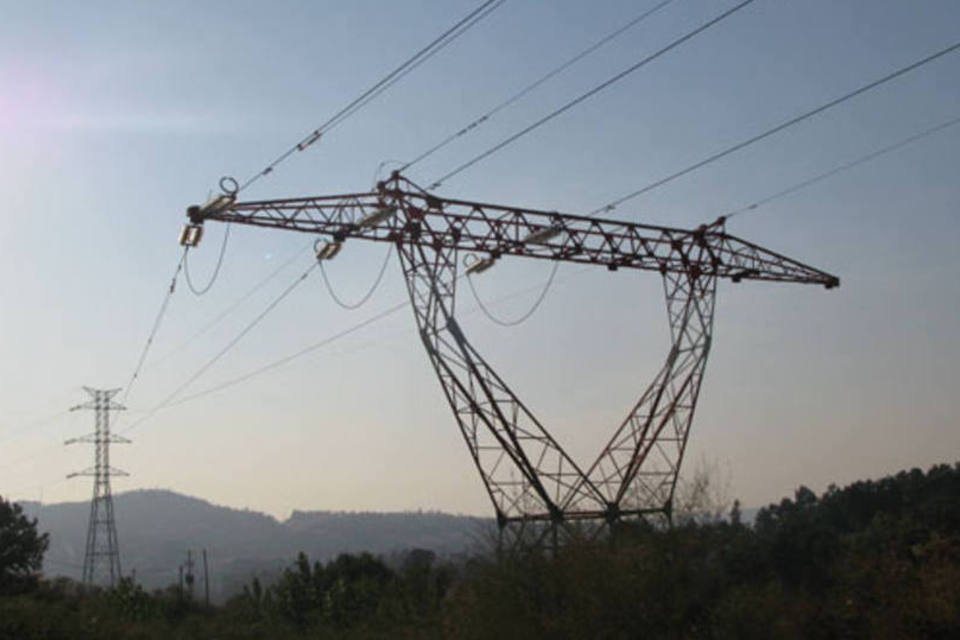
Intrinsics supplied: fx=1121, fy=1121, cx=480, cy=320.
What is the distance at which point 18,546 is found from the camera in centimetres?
6919

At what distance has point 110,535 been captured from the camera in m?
66.3

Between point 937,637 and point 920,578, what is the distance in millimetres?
1155

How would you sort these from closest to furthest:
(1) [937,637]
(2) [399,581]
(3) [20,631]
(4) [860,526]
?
(1) [937,637]
(3) [20,631]
(2) [399,581]
(4) [860,526]

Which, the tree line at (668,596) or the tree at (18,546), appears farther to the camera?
the tree at (18,546)

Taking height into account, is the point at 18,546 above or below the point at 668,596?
above

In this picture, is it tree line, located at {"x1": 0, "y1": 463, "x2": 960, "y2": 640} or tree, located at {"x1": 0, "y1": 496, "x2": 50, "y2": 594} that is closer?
tree line, located at {"x1": 0, "y1": 463, "x2": 960, "y2": 640}

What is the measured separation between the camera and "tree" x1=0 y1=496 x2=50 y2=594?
6731 centimetres

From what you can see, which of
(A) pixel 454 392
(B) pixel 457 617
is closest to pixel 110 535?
(A) pixel 454 392

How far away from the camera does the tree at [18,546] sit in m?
67.3

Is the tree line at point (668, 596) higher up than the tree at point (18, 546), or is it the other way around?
the tree at point (18, 546)

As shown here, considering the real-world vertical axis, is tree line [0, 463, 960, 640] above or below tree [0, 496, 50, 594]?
below

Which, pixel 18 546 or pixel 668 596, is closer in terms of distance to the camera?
pixel 668 596

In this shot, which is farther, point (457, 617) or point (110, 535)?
point (110, 535)

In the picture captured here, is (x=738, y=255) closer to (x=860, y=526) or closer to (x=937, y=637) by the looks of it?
(x=937, y=637)
